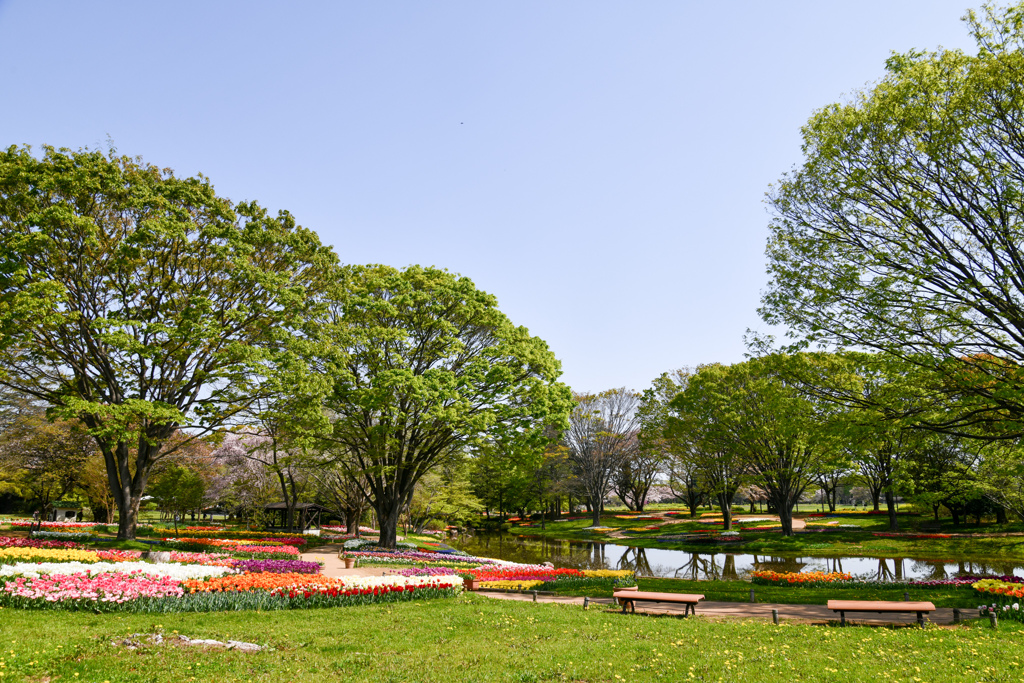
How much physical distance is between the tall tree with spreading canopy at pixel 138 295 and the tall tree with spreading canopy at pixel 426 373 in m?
2.77

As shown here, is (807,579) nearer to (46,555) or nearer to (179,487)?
(46,555)

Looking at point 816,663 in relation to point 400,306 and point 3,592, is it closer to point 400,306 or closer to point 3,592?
point 3,592

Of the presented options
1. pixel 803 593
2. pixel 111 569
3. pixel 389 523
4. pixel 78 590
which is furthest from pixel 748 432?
pixel 78 590

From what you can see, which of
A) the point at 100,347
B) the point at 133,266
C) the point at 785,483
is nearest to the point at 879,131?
the point at 133,266

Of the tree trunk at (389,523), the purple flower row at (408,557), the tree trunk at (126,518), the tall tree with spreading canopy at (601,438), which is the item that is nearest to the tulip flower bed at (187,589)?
the purple flower row at (408,557)

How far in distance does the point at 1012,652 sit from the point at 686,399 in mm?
30502

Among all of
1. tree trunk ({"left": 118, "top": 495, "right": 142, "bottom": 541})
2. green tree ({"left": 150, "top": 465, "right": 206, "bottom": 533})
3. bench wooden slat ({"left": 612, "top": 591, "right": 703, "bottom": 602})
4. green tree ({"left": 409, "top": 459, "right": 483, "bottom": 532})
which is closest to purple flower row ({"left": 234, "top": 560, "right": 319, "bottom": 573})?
tree trunk ({"left": 118, "top": 495, "right": 142, "bottom": 541})

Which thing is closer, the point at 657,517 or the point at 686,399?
the point at 686,399

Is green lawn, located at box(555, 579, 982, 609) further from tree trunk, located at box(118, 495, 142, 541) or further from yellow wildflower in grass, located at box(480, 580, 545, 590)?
tree trunk, located at box(118, 495, 142, 541)

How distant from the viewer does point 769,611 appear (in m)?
12.2

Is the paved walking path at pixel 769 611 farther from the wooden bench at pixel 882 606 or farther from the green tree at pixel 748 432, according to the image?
the green tree at pixel 748 432

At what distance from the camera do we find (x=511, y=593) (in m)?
14.8

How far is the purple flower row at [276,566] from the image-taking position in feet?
51.4

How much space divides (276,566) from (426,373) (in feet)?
31.4
